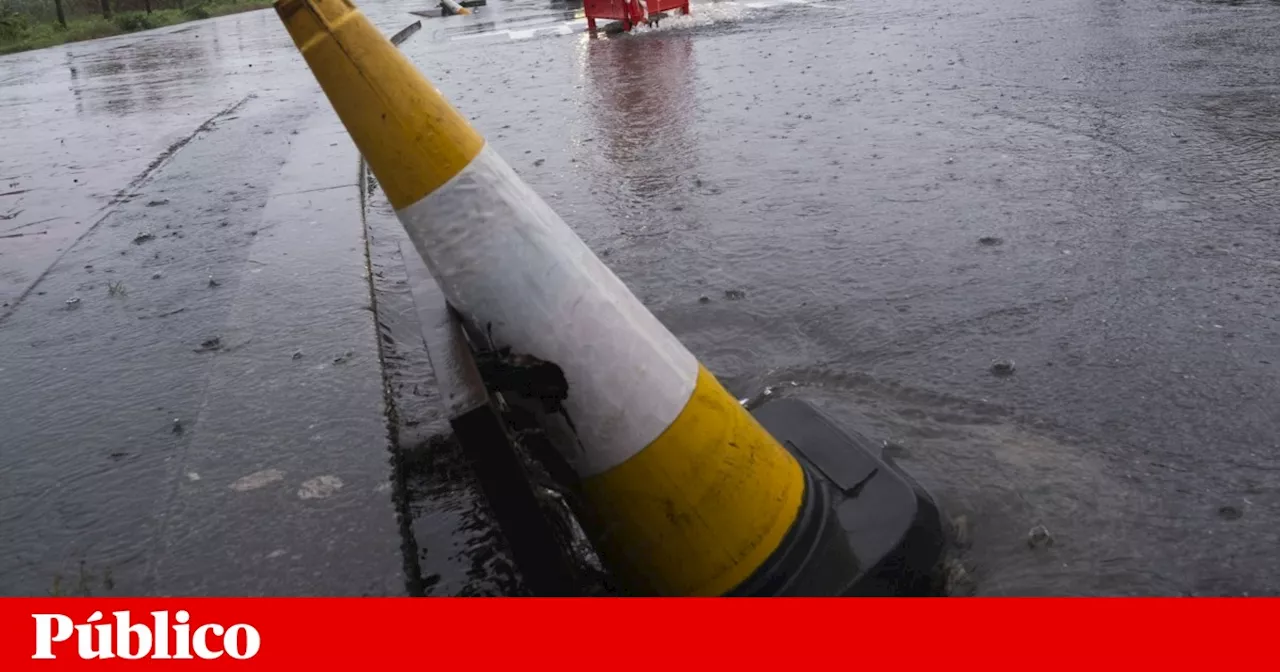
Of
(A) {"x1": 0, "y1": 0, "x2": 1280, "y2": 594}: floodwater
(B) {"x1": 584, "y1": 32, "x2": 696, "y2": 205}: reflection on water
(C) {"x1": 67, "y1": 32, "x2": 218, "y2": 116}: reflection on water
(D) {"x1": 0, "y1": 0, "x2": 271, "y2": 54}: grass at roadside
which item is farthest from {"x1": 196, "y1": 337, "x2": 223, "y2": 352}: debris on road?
(D) {"x1": 0, "y1": 0, "x2": 271, "y2": 54}: grass at roadside

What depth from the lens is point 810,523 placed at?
199 centimetres

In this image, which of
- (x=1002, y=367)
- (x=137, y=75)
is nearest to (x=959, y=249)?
(x=1002, y=367)

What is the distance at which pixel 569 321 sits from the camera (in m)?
1.82

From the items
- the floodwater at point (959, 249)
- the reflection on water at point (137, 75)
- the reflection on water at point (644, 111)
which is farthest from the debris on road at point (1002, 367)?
the reflection on water at point (137, 75)

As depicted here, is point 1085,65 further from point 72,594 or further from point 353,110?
point 72,594

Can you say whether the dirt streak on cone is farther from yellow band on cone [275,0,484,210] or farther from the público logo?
the público logo

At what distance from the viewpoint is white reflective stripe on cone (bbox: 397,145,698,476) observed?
5.95 ft

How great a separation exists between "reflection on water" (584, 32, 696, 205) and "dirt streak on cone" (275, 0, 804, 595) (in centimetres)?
308

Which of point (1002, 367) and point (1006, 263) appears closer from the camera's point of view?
point (1002, 367)

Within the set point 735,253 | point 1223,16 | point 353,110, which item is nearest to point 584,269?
point 353,110

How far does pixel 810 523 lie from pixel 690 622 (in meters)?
0.44

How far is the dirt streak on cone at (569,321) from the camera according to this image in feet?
5.93

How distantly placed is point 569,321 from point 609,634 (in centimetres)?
55

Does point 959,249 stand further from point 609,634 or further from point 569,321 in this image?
point 609,634
